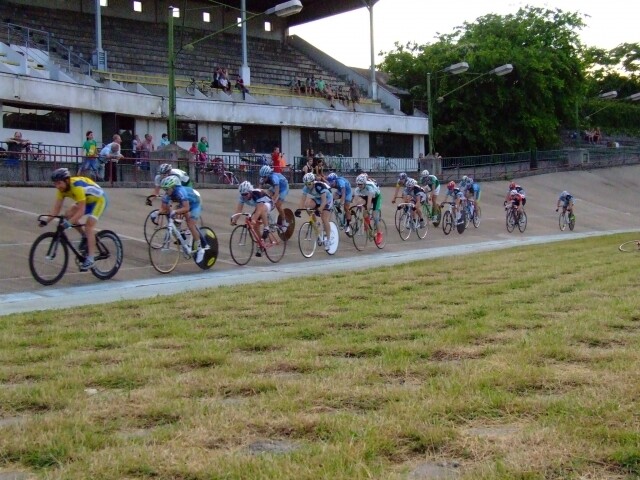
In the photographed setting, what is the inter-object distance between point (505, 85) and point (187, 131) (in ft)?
77.9

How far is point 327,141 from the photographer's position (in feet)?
160

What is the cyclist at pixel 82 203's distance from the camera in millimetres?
13672

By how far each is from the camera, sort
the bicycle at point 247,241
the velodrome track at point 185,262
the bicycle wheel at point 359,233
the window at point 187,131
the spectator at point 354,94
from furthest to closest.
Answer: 1. the spectator at point 354,94
2. the window at point 187,131
3. the bicycle wheel at point 359,233
4. the bicycle at point 247,241
5. the velodrome track at point 185,262

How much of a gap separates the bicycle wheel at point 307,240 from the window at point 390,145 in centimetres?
3207

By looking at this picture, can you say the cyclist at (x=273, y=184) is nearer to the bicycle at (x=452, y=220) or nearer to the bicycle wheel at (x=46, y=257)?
the bicycle wheel at (x=46, y=257)

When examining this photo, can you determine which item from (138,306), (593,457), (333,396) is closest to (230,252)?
(138,306)

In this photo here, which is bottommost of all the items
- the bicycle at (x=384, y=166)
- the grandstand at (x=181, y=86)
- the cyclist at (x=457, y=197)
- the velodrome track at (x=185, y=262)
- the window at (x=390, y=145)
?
the velodrome track at (x=185, y=262)

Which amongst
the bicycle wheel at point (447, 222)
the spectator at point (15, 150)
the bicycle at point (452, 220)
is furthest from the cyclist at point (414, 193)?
the spectator at point (15, 150)

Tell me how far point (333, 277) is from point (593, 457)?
397 inches

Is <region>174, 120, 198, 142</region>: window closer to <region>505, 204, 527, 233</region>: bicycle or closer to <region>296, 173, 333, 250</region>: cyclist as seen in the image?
<region>505, 204, 527, 233</region>: bicycle

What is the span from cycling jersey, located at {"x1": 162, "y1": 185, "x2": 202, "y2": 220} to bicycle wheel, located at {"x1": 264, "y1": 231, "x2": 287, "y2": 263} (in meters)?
2.30

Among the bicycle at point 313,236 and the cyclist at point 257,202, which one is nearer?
the cyclist at point 257,202

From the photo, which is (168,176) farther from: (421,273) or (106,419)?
(106,419)

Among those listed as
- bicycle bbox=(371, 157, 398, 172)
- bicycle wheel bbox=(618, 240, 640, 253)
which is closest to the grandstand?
bicycle bbox=(371, 157, 398, 172)
